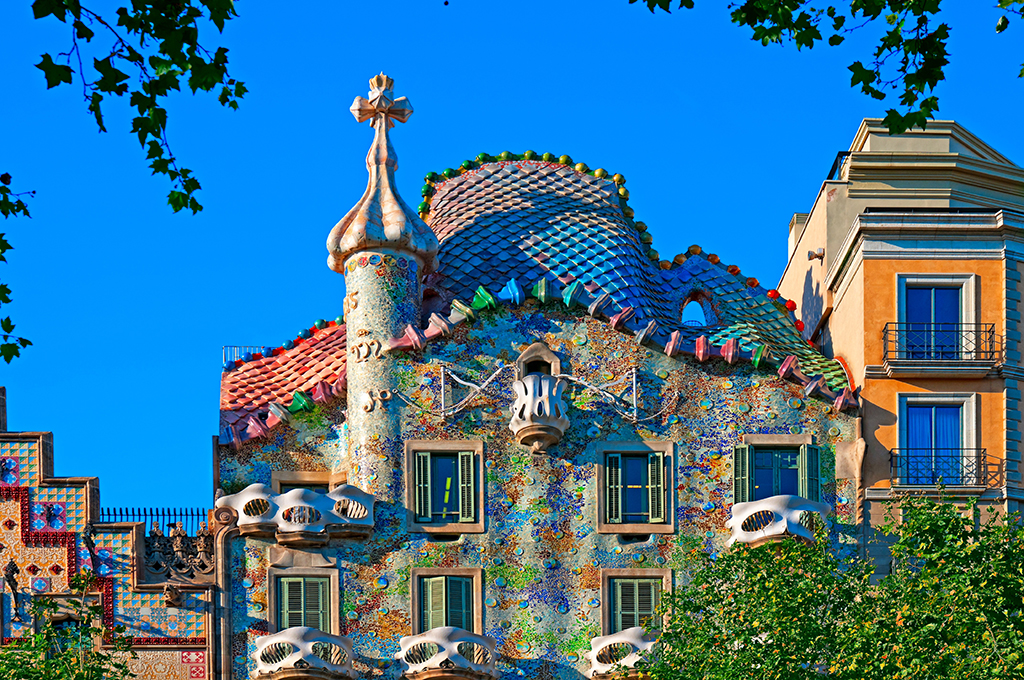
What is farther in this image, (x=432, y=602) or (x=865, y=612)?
(x=432, y=602)

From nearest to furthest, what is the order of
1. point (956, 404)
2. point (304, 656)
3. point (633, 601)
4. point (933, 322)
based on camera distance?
point (304, 656) < point (633, 601) < point (956, 404) < point (933, 322)

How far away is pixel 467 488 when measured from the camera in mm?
41062

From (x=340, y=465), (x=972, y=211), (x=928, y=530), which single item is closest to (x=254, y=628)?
(x=340, y=465)

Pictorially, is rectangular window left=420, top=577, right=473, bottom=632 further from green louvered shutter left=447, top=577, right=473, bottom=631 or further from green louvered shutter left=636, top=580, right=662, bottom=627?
green louvered shutter left=636, top=580, right=662, bottom=627

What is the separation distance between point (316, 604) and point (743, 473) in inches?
308

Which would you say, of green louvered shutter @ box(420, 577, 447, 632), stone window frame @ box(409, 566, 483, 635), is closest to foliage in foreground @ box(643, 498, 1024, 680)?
stone window frame @ box(409, 566, 483, 635)

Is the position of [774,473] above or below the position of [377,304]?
below

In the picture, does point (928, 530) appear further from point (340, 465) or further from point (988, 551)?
point (340, 465)

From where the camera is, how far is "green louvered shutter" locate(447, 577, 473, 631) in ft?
133

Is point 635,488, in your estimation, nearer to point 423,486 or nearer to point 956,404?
point 423,486

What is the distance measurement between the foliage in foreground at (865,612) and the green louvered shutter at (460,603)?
3.73 m

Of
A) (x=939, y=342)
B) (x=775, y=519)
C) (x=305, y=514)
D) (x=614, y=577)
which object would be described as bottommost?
(x=614, y=577)

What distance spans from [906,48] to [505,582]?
2010cm

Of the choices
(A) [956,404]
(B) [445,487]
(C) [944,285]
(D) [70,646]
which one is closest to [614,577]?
(B) [445,487]
